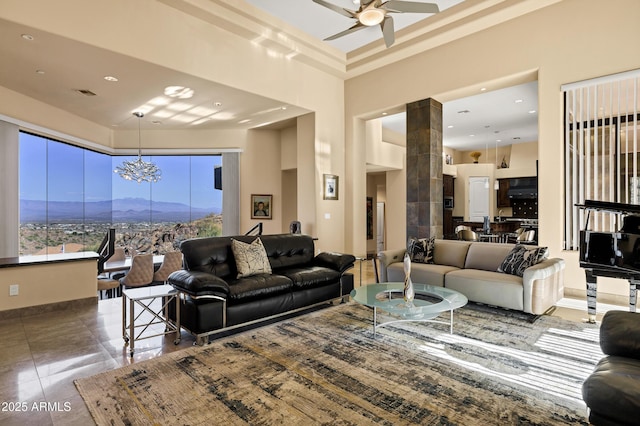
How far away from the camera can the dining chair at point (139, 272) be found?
18.0 ft

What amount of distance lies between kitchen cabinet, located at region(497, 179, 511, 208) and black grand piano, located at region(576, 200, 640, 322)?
8932mm

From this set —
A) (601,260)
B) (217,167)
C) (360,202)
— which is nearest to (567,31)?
(601,260)

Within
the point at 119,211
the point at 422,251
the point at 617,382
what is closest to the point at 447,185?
the point at 422,251

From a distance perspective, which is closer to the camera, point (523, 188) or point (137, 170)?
point (137, 170)

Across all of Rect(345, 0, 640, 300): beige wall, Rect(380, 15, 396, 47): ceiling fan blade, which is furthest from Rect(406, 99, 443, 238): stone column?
Rect(380, 15, 396, 47): ceiling fan blade

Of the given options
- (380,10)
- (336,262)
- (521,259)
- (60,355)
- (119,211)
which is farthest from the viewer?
(119,211)

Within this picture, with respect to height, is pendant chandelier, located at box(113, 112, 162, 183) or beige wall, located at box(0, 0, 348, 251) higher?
beige wall, located at box(0, 0, 348, 251)

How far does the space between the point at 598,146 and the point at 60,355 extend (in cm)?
725

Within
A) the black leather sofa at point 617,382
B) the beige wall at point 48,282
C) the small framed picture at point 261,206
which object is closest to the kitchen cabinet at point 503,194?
the small framed picture at point 261,206

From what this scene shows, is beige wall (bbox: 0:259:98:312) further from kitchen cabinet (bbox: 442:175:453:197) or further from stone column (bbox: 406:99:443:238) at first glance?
kitchen cabinet (bbox: 442:175:453:197)

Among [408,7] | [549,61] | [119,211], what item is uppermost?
[408,7]

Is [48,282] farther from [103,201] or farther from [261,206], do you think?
[261,206]

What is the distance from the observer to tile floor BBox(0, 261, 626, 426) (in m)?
2.21

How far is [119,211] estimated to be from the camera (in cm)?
867
